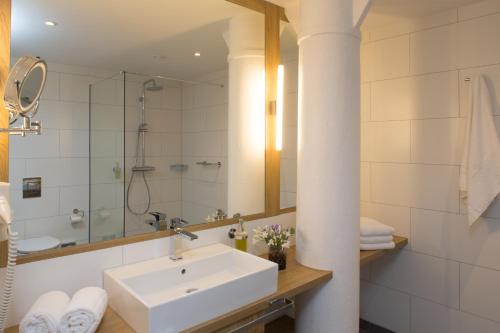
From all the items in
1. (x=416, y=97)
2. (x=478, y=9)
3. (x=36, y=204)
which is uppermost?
(x=478, y=9)

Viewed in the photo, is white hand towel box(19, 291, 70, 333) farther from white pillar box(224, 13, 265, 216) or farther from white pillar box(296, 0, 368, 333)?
white pillar box(296, 0, 368, 333)

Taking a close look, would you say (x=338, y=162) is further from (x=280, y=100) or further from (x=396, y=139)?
(x=396, y=139)

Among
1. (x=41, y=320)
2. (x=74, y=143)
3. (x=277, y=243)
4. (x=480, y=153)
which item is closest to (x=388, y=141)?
(x=480, y=153)

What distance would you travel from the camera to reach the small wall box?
1.31 m

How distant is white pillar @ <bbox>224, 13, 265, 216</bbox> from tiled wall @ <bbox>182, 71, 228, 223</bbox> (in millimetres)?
57

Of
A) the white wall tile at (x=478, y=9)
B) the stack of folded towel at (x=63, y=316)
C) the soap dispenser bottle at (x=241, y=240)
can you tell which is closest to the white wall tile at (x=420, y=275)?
the soap dispenser bottle at (x=241, y=240)

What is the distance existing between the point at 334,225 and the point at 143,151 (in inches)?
41.4

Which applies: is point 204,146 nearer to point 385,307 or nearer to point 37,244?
point 37,244

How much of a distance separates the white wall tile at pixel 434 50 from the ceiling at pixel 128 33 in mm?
1204

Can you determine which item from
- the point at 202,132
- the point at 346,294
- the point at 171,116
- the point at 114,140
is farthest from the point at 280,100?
the point at 346,294

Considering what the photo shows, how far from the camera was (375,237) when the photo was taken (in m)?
2.16

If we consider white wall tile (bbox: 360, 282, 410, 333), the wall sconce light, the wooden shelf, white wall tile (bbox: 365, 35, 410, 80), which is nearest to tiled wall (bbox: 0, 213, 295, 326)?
the wall sconce light

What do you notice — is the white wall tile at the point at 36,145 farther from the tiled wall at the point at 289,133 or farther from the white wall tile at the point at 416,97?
the white wall tile at the point at 416,97

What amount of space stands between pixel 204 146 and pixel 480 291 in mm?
1874
